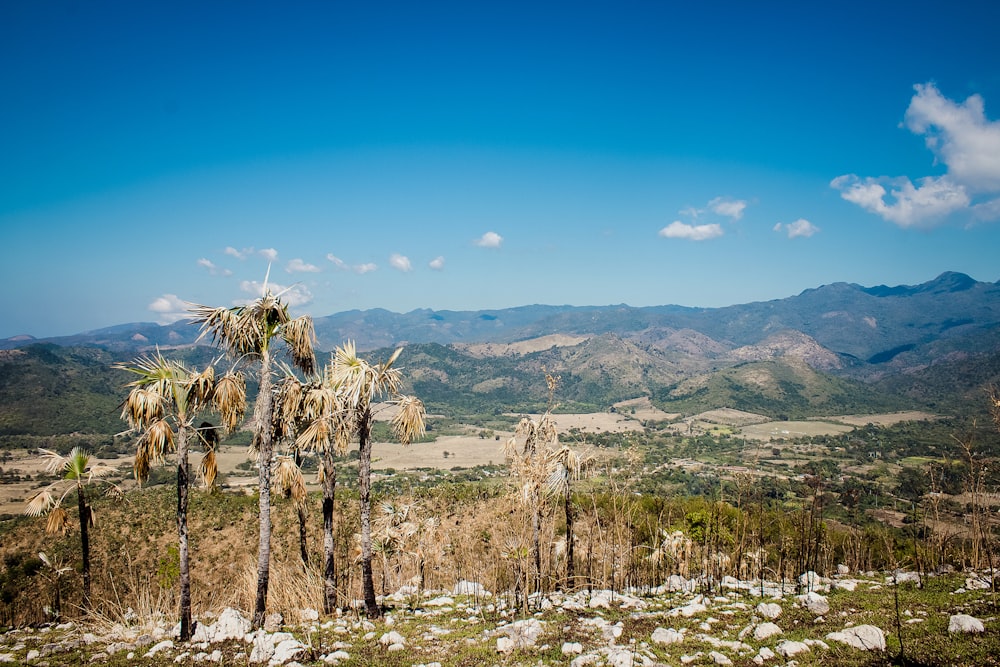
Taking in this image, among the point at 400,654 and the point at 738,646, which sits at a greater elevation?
the point at 738,646

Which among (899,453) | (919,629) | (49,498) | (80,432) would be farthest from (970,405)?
(80,432)

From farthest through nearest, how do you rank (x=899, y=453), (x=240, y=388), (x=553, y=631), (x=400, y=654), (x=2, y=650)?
(x=899, y=453)
(x=240, y=388)
(x=2, y=650)
(x=553, y=631)
(x=400, y=654)

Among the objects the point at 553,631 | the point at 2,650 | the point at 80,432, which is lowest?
the point at 80,432

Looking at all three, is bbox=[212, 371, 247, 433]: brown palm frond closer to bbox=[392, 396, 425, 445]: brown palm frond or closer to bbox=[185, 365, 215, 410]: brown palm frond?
bbox=[185, 365, 215, 410]: brown palm frond

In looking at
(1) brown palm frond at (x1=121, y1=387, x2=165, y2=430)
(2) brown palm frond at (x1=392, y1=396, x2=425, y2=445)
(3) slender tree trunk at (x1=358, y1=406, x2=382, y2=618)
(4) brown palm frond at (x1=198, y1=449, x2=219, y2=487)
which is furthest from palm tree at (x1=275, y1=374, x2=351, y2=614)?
(1) brown palm frond at (x1=121, y1=387, x2=165, y2=430)

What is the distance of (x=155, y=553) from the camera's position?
28.3 m

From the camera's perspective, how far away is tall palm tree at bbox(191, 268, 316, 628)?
12258mm

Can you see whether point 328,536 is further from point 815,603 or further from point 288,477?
point 815,603

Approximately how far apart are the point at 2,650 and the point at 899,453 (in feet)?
520

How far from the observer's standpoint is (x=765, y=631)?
861 cm

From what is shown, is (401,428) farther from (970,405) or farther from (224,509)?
(970,405)

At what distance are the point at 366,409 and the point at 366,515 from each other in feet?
9.08

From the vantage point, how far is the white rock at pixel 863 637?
24.6ft

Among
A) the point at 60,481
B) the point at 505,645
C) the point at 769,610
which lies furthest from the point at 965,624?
the point at 60,481
